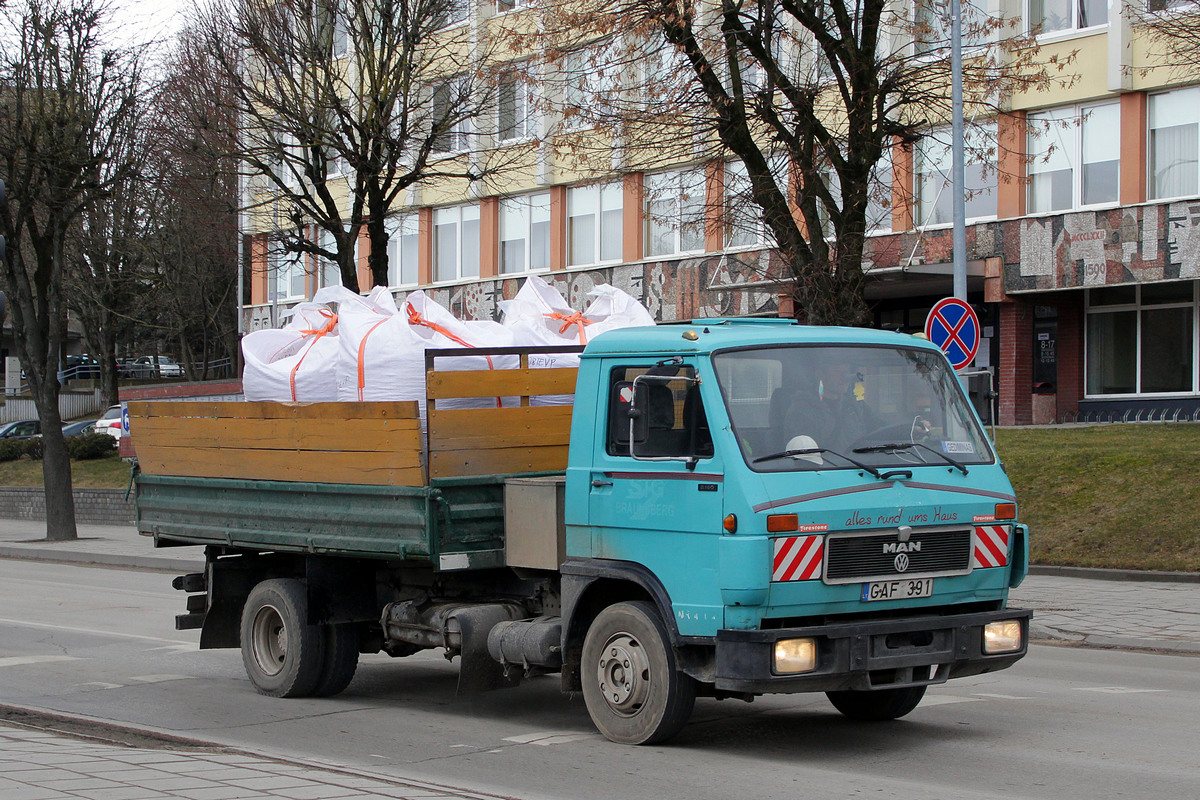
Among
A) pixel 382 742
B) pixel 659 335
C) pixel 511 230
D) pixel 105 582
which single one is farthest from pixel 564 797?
pixel 511 230

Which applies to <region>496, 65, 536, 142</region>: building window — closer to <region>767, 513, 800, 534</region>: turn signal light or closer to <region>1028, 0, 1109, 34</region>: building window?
<region>1028, 0, 1109, 34</region>: building window

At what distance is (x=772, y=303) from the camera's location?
114 feet

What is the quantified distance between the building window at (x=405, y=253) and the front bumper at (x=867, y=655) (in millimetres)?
38551

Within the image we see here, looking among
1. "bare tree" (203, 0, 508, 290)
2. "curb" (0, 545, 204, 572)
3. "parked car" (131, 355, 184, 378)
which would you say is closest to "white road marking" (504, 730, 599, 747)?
"curb" (0, 545, 204, 572)

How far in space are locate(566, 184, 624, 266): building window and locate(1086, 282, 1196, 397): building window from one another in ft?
43.4

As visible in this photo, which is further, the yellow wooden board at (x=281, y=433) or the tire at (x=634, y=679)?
the yellow wooden board at (x=281, y=433)

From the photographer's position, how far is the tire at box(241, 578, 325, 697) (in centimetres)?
919

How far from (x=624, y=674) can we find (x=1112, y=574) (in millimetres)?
11015

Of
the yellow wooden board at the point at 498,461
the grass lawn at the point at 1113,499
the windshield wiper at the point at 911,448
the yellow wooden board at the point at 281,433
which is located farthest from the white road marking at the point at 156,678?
the grass lawn at the point at 1113,499

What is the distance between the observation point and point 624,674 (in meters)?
7.27

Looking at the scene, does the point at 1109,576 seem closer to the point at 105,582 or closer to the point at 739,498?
the point at 739,498

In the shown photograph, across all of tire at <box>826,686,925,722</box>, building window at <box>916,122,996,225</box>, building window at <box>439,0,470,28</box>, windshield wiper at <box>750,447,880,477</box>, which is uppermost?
building window at <box>439,0,470,28</box>

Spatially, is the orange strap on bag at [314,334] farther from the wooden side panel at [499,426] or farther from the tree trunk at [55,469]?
the tree trunk at [55,469]

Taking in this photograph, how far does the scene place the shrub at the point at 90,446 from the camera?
36.6m
